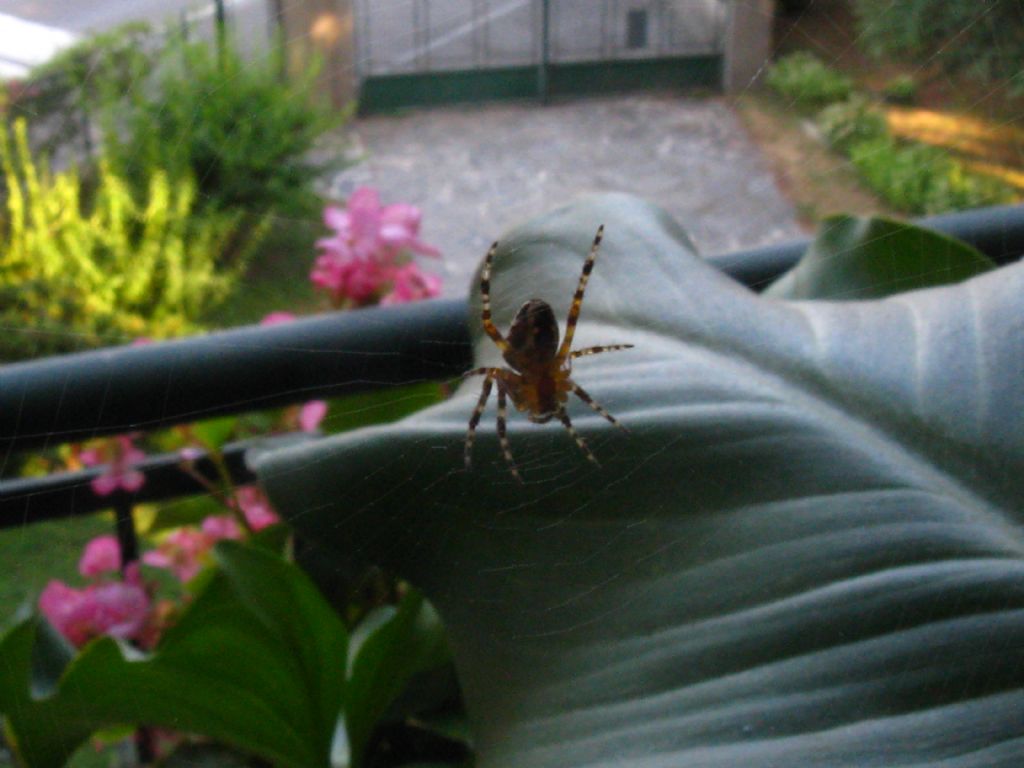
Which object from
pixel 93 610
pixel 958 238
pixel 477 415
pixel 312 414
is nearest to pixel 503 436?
pixel 477 415

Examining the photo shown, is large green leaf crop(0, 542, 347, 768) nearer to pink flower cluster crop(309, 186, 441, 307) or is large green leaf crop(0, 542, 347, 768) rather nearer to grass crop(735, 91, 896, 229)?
pink flower cluster crop(309, 186, 441, 307)

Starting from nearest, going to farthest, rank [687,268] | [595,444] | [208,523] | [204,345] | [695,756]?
[695,756], [595,444], [687,268], [204,345], [208,523]

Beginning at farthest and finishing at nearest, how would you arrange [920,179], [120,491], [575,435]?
[920,179]
[120,491]
[575,435]

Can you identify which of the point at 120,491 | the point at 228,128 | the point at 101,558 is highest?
the point at 228,128

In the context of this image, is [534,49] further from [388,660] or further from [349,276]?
[388,660]

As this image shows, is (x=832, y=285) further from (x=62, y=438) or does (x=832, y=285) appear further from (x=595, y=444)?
(x=62, y=438)

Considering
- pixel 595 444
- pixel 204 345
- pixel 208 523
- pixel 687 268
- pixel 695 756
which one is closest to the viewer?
pixel 695 756

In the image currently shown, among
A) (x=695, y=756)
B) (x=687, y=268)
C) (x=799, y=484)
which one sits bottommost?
(x=695, y=756)

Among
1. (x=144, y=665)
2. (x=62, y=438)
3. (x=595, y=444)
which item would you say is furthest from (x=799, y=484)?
(x=62, y=438)
